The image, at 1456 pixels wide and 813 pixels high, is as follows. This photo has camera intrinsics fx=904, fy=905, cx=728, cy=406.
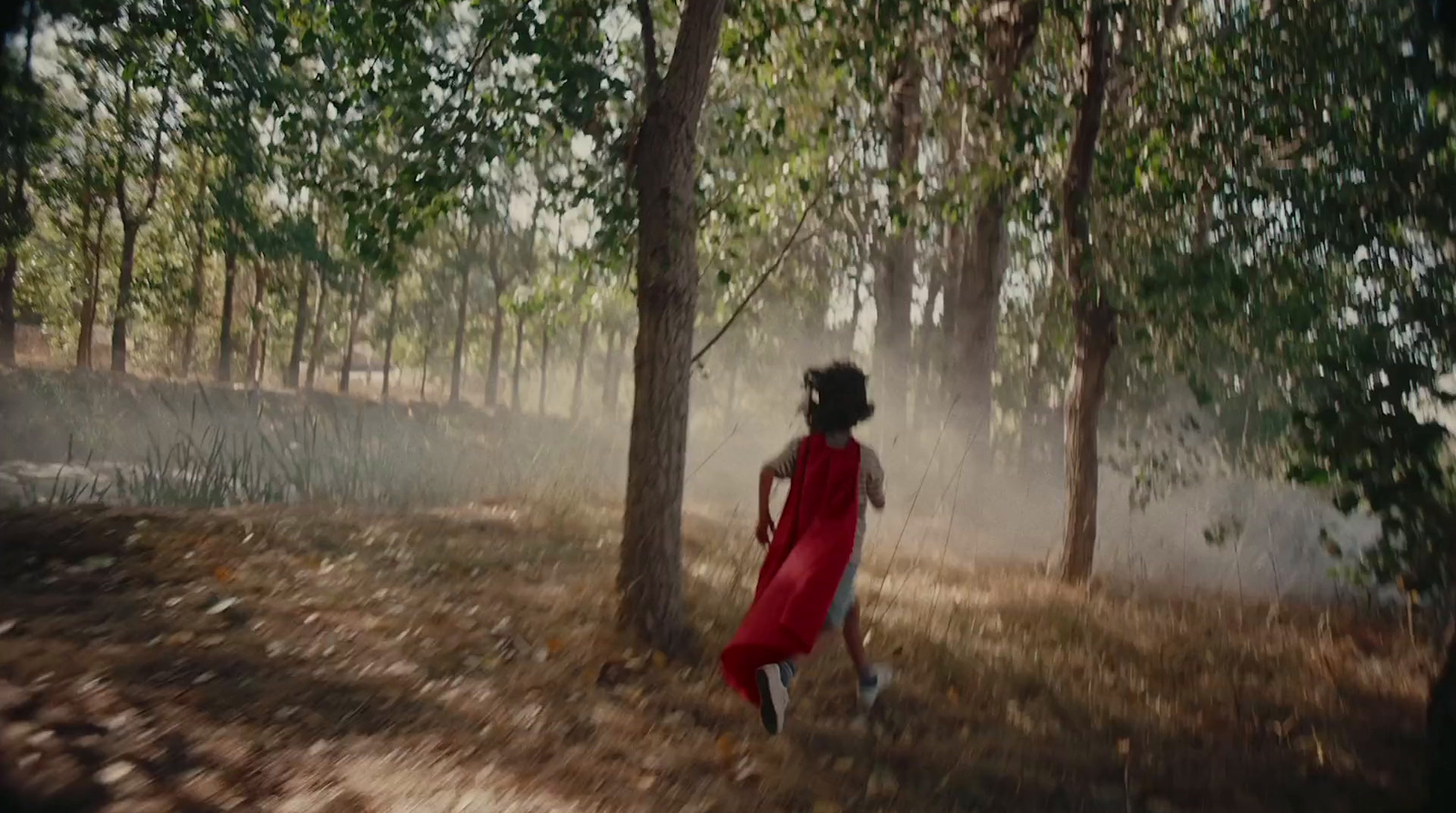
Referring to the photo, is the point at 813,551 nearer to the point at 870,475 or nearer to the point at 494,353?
the point at 870,475

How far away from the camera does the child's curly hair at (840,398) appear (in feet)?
14.8

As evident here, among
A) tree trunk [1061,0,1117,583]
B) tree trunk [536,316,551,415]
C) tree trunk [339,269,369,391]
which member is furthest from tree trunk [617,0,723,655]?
tree trunk [339,269,369,391]

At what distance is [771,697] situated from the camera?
403 centimetres

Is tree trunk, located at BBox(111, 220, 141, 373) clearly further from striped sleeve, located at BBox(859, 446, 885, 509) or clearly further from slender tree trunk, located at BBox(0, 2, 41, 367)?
striped sleeve, located at BBox(859, 446, 885, 509)

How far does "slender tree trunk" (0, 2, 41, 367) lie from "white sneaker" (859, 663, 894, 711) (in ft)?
45.2

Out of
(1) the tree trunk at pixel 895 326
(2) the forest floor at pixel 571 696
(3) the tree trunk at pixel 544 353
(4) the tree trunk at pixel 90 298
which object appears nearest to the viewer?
(2) the forest floor at pixel 571 696

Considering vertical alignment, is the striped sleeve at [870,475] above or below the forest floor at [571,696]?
above

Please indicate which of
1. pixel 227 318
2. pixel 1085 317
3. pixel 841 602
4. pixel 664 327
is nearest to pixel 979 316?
pixel 1085 317

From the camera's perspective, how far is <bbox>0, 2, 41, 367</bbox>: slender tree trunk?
47.2 ft

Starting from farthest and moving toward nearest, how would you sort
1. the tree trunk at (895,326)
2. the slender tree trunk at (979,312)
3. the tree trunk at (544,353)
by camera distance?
the tree trunk at (895,326) < the slender tree trunk at (979,312) < the tree trunk at (544,353)

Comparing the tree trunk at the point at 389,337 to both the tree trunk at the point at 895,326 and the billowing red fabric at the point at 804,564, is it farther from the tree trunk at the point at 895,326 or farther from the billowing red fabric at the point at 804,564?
the billowing red fabric at the point at 804,564

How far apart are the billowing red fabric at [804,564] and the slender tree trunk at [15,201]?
13.2 meters

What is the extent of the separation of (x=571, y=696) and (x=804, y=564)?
58.0 inches

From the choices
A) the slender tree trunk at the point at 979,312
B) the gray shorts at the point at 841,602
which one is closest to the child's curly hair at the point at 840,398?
the gray shorts at the point at 841,602
